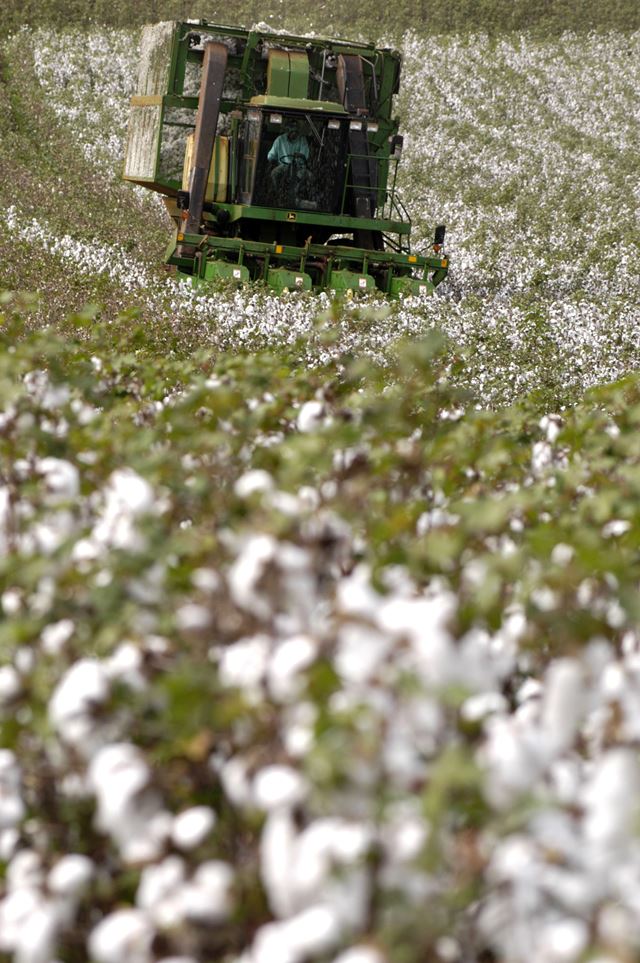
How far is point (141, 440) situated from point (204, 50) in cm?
1211

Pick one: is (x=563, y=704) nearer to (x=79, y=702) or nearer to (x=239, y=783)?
(x=239, y=783)

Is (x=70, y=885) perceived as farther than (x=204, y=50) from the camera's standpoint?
No

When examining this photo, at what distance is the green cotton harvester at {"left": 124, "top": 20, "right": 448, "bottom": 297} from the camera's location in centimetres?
1363

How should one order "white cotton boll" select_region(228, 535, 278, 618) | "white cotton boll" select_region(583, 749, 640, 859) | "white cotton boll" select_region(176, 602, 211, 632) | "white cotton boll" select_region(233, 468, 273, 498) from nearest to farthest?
"white cotton boll" select_region(583, 749, 640, 859) < "white cotton boll" select_region(228, 535, 278, 618) < "white cotton boll" select_region(176, 602, 211, 632) < "white cotton boll" select_region(233, 468, 273, 498)

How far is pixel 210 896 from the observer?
193 centimetres

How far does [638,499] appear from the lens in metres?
2.90

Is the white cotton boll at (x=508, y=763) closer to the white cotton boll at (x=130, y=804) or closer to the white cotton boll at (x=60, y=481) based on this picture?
→ the white cotton boll at (x=130, y=804)

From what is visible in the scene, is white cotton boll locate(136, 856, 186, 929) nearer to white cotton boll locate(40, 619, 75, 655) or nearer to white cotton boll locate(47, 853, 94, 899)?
white cotton boll locate(47, 853, 94, 899)

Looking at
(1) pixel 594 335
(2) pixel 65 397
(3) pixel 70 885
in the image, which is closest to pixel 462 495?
(2) pixel 65 397

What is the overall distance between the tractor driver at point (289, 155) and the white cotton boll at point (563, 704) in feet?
41.6

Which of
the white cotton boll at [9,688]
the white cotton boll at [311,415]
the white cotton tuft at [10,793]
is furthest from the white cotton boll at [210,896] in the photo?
the white cotton boll at [311,415]

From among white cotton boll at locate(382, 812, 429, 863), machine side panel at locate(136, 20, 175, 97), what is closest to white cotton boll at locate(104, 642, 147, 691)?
white cotton boll at locate(382, 812, 429, 863)

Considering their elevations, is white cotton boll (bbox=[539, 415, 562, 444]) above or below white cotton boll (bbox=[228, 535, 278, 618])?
below

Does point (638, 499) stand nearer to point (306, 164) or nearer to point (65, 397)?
point (65, 397)
